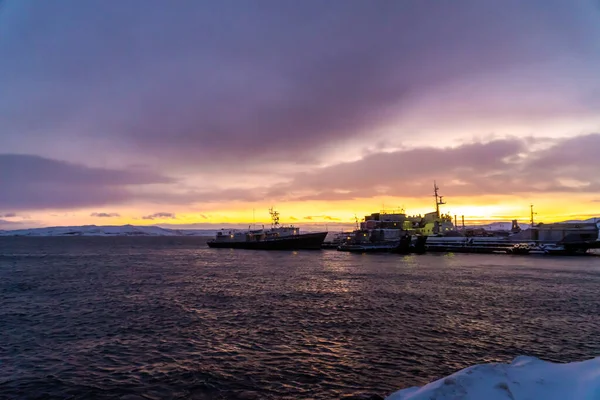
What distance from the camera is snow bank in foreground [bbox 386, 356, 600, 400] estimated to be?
777 centimetres

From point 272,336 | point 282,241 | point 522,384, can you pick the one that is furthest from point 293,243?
point 522,384

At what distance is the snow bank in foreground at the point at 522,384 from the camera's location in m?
7.77

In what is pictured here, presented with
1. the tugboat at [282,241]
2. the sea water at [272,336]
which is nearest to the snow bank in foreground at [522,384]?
the sea water at [272,336]

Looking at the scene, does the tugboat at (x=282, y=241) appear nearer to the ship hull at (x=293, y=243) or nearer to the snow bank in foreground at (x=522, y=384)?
the ship hull at (x=293, y=243)

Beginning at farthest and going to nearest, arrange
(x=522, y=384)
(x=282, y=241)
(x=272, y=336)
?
(x=282, y=241) < (x=272, y=336) < (x=522, y=384)

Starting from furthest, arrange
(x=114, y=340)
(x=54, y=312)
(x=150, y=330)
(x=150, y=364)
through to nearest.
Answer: (x=54, y=312) → (x=150, y=330) → (x=114, y=340) → (x=150, y=364)

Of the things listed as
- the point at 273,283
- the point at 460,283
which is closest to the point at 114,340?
the point at 273,283

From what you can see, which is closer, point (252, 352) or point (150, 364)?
point (150, 364)

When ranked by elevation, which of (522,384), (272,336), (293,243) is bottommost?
(272,336)

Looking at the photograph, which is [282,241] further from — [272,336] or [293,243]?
[272,336]

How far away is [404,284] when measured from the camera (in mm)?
42750

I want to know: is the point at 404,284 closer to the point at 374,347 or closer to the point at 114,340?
the point at 374,347

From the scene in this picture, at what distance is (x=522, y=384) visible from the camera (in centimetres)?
851

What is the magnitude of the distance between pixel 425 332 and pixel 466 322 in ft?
14.4
